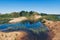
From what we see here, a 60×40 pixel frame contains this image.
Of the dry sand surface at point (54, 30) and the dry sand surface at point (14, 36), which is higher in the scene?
the dry sand surface at point (14, 36)

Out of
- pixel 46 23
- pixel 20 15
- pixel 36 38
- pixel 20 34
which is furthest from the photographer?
pixel 20 15

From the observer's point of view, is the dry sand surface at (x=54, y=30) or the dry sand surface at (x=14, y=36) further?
the dry sand surface at (x=54, y=30)

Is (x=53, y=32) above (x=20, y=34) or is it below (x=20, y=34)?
below

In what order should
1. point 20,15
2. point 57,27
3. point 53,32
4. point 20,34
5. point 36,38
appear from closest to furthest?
point 20,34 < point 36,38 < point 53,32 < point 57,27 < point 20,15

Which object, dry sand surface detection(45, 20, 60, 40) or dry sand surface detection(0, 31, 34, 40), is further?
dry sand surface detection(45, 20, 60, 40)

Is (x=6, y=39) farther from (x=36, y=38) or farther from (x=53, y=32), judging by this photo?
(x=53, y=32)

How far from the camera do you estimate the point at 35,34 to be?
25062 millimetres

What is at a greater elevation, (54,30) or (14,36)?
(14,36)

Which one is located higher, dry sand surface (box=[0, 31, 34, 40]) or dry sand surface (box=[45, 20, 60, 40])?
dry sand surface (box=[0, 31, 34, 40])

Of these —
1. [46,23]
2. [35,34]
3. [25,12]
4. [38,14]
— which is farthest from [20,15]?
[35,34]

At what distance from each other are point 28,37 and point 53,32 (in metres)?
8.87

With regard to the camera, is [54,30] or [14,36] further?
[54,30]

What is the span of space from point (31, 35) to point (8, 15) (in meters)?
20.5

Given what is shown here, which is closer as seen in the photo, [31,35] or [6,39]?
[6,39]
